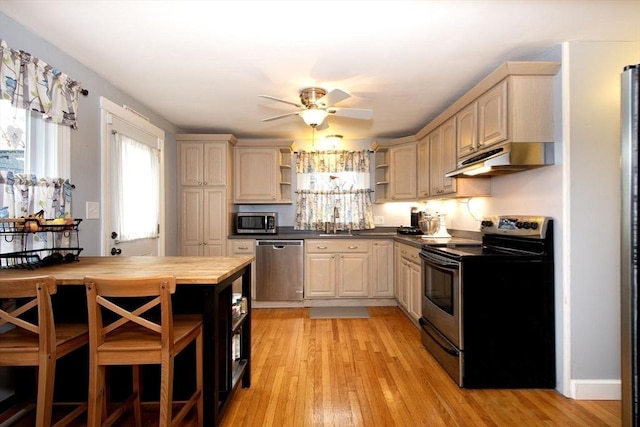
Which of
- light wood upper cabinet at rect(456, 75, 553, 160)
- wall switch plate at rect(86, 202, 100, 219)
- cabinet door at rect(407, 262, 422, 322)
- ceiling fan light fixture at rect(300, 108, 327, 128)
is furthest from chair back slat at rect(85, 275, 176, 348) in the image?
cabinet door at rect(407, 262, 422, 322)

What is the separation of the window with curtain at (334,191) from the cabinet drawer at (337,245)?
573 mm

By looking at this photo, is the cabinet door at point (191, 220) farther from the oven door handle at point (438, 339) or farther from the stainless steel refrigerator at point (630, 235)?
the stainless steel refrigerator at point (630, 235)

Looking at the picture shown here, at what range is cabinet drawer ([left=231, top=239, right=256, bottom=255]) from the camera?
4309 millimetres

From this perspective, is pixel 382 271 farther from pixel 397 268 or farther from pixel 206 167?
pixel 206 167

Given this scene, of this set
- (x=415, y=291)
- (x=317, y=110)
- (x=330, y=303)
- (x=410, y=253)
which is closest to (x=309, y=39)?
(x=317, y=110)

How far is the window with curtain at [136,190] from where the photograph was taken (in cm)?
307

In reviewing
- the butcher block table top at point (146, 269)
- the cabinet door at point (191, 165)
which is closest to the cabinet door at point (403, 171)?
the cabinet door at point (191, 165)

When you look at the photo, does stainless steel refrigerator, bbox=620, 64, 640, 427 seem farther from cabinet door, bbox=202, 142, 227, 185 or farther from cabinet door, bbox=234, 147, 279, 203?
cabinet door, bbox=202, 142, 227, 185

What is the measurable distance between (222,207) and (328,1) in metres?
3.05

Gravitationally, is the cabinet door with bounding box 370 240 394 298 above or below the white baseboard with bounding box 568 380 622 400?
above

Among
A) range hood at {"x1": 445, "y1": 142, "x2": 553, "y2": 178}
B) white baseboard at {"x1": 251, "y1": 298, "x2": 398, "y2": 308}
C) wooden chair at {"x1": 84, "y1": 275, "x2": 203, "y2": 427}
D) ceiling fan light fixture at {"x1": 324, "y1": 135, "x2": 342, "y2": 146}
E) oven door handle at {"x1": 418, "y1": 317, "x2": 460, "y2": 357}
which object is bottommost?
white baseboard at {"x1": 251, "y1": 298, "x2": 398, "y2": 308}

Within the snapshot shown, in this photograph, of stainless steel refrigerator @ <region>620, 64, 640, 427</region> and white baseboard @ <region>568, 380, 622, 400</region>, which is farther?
white baseboard @ <region>568, 380, 622, 400</region>

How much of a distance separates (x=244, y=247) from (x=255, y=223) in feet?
1.28

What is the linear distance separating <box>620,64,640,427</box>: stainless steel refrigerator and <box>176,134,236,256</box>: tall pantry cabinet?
3887 mm
